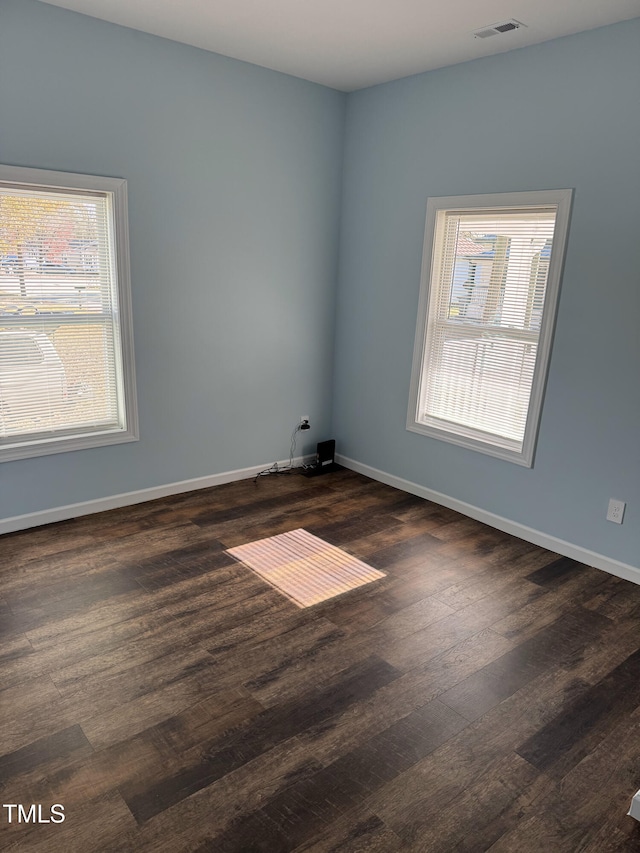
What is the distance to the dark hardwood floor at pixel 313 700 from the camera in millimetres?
1799

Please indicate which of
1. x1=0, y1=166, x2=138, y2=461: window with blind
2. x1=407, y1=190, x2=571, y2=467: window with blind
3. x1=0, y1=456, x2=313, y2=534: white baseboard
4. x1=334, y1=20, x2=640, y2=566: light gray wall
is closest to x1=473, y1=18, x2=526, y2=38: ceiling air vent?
x1=334, y1=20, x2=640, y2=566: light gray wall

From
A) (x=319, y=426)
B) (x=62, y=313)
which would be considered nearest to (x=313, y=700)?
(x=62, y=313)

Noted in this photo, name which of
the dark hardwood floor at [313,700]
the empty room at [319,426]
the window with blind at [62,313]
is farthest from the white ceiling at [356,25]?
the dark hardwood floor at [313,700]

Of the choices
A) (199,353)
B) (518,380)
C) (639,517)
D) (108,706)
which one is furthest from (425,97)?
(108,706)

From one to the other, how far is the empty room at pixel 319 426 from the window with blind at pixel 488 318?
0.07ft

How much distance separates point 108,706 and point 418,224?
343 centimetres

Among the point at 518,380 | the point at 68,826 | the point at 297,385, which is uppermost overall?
the point at 518,380

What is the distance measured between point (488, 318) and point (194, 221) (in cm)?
204

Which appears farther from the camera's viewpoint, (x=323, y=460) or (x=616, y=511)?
(x=323, y=460)

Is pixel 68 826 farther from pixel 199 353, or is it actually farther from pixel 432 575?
pixel 199 353

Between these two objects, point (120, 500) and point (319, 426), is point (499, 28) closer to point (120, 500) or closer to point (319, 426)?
point (319, 426)

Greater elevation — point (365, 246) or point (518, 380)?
point (365, 246)

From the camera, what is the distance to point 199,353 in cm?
407

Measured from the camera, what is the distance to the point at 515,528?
3.76 meters
